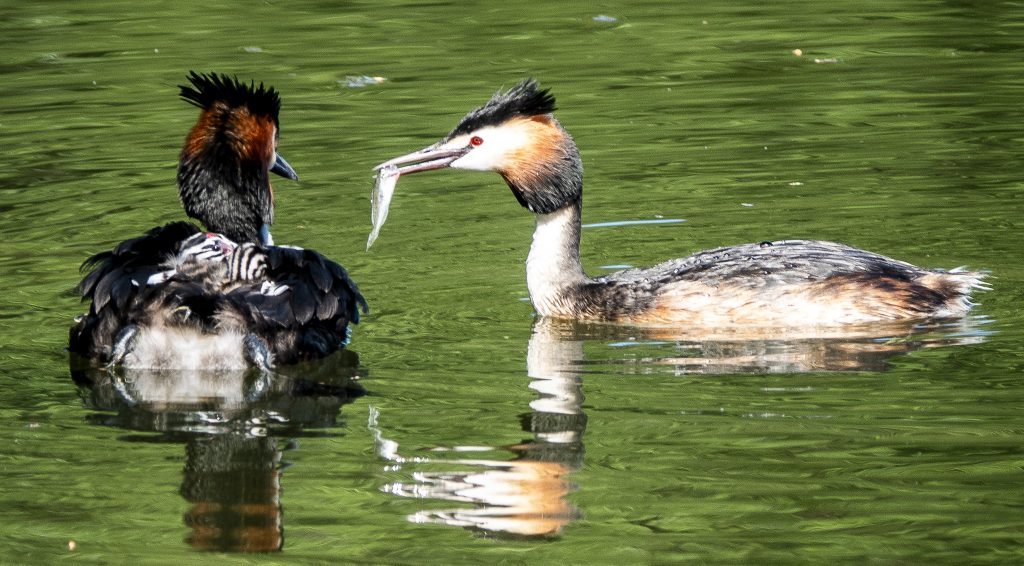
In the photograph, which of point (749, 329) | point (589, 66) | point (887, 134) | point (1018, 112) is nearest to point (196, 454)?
point (749, 329)

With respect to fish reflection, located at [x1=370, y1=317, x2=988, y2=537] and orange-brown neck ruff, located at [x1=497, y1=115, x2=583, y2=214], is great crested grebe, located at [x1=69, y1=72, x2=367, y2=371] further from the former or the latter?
orange-brown neck ruff, located at [x1=497, y1=115, x2=583, y2=214]

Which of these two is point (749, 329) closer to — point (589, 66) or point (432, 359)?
point (432, 359)

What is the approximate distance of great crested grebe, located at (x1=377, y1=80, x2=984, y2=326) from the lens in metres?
8.02

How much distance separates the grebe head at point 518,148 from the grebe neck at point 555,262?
10cm

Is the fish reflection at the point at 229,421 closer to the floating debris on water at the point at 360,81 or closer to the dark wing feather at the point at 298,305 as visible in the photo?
the dark wing feather at the point at 298,305

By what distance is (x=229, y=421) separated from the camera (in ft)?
21.8

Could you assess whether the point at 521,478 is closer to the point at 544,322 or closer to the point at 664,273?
the point at 544,322

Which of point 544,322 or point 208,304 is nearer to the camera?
point 208,304

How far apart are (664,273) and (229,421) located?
2.52 m

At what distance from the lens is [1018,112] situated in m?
12.3

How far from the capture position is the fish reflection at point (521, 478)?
18.1 feet

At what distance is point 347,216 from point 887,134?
3.85 metres

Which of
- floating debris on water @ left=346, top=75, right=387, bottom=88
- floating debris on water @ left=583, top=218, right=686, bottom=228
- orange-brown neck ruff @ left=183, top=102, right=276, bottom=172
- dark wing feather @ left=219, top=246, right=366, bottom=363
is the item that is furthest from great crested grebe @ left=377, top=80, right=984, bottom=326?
floating debris on water @ left=346, top=75, right=387, bottom=88

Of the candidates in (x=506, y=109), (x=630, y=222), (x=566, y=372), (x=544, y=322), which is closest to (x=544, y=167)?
(x=506, y=109)
